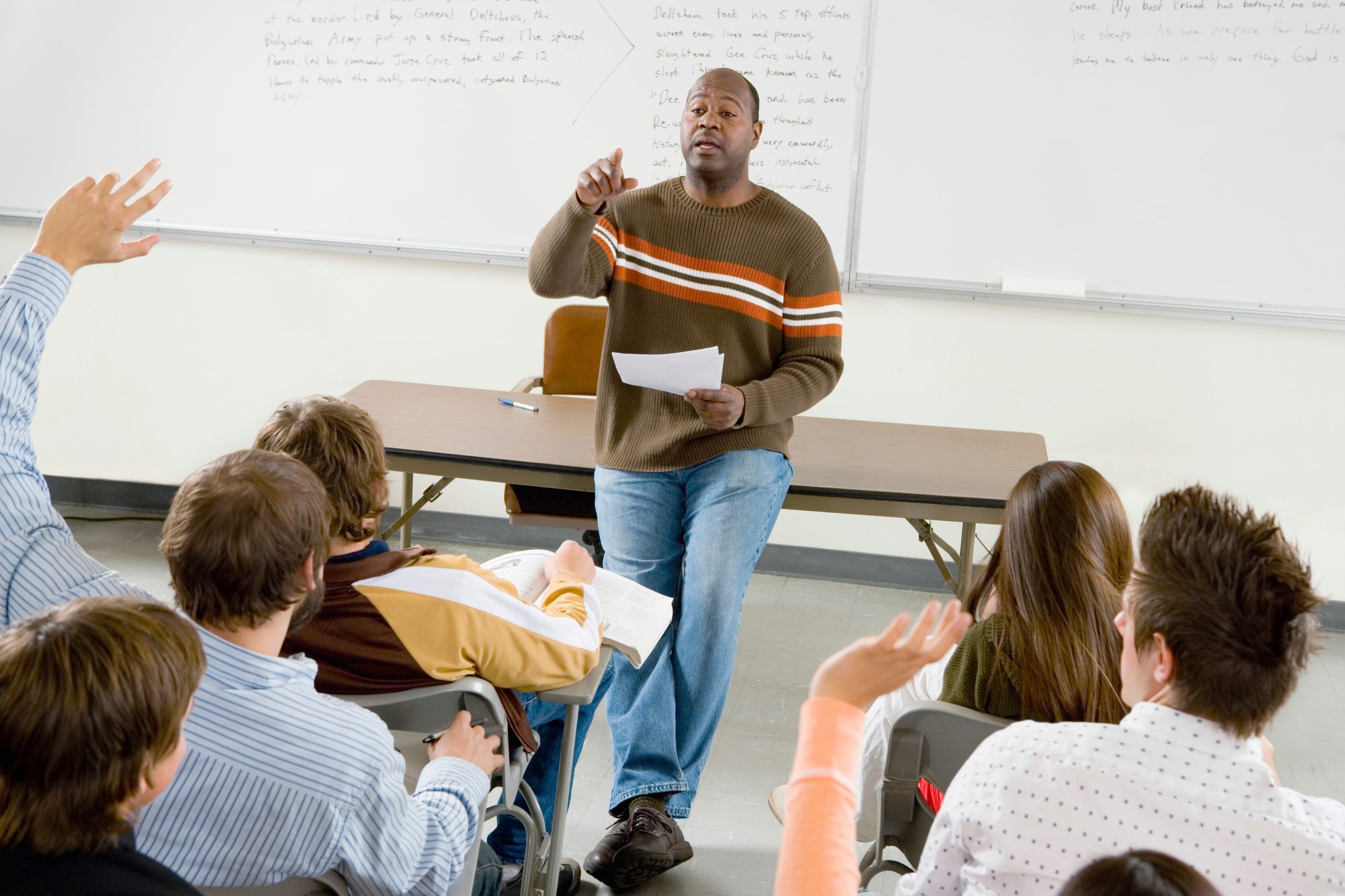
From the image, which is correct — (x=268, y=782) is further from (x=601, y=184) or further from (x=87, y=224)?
(x=601, y=184)

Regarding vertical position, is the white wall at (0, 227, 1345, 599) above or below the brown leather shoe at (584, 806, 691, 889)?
above

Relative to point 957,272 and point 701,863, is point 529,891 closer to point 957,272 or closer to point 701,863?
point 701,863

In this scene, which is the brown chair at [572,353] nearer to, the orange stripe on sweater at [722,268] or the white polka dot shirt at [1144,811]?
the orange stripe on sweater at [722,268]

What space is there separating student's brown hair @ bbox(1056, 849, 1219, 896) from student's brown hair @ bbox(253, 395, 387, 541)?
1.07 meters

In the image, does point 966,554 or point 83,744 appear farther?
point 966,554

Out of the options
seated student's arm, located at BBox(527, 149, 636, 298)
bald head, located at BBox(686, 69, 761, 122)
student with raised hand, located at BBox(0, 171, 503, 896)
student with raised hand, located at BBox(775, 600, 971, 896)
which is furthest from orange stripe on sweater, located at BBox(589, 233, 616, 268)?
student with raised hand, located at BBox(775, 600, 971, 896)

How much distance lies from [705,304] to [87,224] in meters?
1.23

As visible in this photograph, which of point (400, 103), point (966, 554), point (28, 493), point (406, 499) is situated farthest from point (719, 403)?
point (400, 103)

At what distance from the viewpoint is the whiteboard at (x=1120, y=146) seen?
3.34 m

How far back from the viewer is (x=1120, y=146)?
136 inches

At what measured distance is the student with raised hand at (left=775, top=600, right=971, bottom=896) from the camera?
0.77m

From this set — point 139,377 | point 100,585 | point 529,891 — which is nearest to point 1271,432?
point 529,891

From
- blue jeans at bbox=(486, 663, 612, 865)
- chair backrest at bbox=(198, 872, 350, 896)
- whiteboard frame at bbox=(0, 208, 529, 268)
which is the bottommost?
blue jeans at bbox=(486, 663, 612, 865)

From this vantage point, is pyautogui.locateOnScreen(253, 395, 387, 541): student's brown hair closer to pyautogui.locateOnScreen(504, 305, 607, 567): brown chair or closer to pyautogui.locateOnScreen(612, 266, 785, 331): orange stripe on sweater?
pyautogui.locateOnScreen(612, 266, 785, 331): orange stripe on sweater
